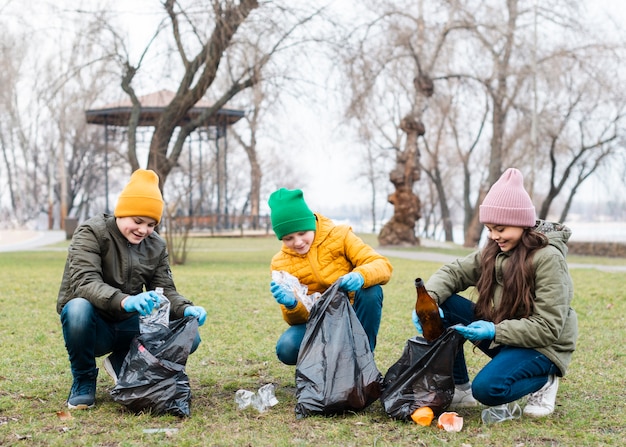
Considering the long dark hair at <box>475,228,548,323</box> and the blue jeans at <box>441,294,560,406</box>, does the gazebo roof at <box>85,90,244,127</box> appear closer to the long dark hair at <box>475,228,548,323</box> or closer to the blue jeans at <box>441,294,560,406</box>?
the long dark hair at <box>475,228,548,323</box>

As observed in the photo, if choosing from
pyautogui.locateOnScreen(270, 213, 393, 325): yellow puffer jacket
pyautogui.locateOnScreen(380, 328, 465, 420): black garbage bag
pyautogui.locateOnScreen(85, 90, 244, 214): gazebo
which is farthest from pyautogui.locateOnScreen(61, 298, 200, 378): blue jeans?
pyautogui.locateOnScreen(85, 90, 244, 214): gazebo

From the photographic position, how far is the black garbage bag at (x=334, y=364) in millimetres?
3381

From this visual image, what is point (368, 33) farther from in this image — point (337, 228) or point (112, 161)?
point (112, 161)

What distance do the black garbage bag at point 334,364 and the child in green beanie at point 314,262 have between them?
0.17m

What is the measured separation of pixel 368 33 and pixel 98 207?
3474cm

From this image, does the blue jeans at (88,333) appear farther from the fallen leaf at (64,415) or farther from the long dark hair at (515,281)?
the long dark hair at (515,281)

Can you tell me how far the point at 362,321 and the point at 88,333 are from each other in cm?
137

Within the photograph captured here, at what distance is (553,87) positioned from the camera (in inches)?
794

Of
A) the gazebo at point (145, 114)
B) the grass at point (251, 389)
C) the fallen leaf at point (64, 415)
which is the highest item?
the gazebo at point (145, 114)

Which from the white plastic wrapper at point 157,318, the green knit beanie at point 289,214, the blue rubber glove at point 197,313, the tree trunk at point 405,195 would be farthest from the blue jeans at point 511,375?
the tree trunk at point 405,195

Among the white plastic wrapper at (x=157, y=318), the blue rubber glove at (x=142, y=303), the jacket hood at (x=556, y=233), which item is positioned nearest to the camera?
the blue rubber glove at (x=142, y=303)

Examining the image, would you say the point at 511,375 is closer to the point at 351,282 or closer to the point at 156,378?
the point at 351,282

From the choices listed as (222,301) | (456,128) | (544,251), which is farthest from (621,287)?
(456,128)

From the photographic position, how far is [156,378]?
341 cm
